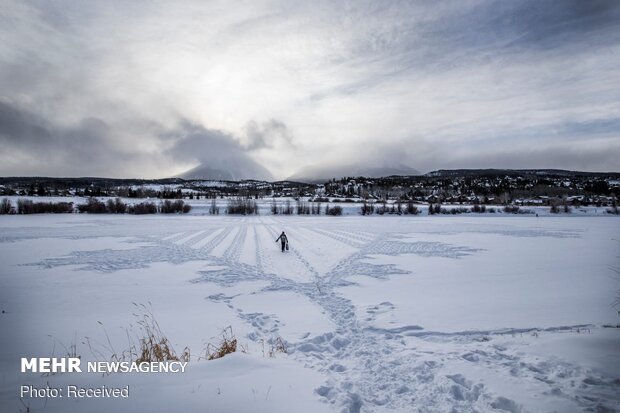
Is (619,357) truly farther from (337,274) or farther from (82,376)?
(337,274)

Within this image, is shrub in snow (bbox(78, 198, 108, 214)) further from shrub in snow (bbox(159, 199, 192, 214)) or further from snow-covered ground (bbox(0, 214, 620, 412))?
snow-covered ground (bbox(0, 214, 620, 412))

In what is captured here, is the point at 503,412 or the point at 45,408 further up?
the point at 45,408

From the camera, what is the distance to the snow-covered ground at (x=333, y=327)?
4.45m

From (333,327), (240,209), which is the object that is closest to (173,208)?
(240,209)

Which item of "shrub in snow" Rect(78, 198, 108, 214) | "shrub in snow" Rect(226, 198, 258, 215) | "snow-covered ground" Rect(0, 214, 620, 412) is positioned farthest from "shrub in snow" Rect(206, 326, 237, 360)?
"shrub in snow" Rect(78, 198, 108, 214)

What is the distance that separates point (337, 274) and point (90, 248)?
55.8 feet

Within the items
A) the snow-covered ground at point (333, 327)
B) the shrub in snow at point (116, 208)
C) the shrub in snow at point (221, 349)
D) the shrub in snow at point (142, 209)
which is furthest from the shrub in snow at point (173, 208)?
the shrub in snow at point (221, 349)

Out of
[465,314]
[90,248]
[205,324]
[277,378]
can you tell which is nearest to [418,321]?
[465,314]

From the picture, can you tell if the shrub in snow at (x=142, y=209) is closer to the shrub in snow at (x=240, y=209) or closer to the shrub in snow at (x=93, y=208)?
the shrub in snow at (x=93, y=208)

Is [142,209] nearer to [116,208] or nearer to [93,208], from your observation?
[116,208]

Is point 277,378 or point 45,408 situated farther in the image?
point 277,378

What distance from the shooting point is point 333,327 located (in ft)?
26.0

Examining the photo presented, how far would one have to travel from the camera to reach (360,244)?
941 inches

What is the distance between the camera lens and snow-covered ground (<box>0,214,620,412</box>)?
4449 millimetres
